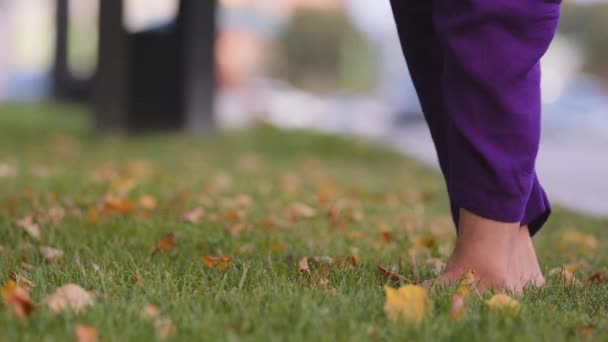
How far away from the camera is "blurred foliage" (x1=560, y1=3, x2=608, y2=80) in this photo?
5147 centimetres

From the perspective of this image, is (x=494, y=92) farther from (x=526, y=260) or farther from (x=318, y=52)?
(x=318, y=52)

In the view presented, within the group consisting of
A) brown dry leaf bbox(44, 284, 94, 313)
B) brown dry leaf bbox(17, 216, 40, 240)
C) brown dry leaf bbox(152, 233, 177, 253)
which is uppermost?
brown dry leaf bbox(44, 284, 94, 313)

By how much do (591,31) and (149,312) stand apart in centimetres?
5302

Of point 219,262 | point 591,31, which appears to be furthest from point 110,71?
point 591,31

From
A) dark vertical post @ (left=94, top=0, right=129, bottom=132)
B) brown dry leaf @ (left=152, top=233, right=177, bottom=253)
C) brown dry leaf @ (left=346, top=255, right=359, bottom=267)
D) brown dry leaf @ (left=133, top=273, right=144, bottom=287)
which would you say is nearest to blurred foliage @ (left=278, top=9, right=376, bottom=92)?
dark vertical post @ (left=94, top=0, right=129, bottom=132)

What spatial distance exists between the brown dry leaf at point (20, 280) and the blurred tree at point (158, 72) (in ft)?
25.7

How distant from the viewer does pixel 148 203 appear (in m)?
3.51

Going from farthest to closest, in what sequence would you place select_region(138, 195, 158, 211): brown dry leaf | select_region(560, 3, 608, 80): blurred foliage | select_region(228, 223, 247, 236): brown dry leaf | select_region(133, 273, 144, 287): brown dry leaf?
select_region(560, 3, 608, 80): blurred foliage < select_region(138, 195, 158, 211): brown dry leaf < select_region(228, 223, 247, 236): brown dry leaf < select_region(133, 273, 144, 287): brown dry leaf

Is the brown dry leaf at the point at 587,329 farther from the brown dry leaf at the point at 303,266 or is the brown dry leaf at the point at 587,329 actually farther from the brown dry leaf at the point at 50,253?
the brown dry leaf at the point at 50,253

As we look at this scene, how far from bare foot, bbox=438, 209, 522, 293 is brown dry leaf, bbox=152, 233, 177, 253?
897mm

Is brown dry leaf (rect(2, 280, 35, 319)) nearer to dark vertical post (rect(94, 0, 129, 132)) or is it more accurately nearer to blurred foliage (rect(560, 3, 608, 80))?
dark vertical post (rect(94, 0, 129, 132))

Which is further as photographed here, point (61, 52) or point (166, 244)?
point (61, 52)

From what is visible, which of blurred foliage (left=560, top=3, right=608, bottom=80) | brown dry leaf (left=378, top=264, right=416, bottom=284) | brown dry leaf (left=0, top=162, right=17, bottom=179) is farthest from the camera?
blurred foliage (left=560, top=3, right=608, bottom=80)

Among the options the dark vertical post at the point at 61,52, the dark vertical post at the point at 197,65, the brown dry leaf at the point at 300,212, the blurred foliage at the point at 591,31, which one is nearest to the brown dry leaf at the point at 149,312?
the brown dry leaf at the point at 300,212
